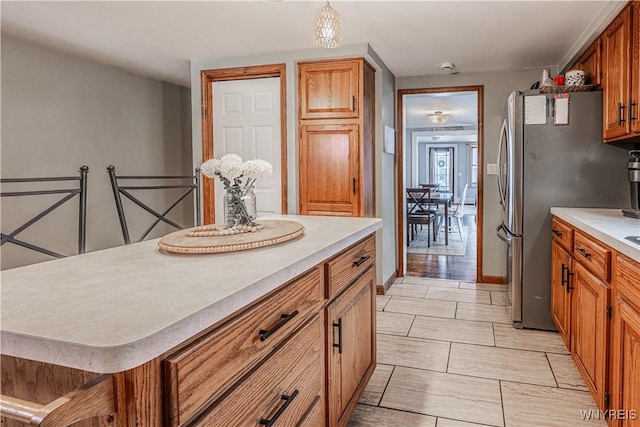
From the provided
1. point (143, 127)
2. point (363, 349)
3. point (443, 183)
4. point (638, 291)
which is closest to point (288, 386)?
point (363, 349)

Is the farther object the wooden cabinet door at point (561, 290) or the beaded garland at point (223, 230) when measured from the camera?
the wooden cabinet door at point (561, 290)

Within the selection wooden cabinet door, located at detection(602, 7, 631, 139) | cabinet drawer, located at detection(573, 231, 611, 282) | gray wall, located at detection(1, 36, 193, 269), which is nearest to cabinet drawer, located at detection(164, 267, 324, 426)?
cabinet drawer, located at detection(573, 231, 611, 282)

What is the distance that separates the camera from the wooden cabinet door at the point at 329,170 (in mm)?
3744

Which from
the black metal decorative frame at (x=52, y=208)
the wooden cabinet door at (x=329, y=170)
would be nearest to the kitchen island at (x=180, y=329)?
the black metal decorative frame at (x=52, y=208)

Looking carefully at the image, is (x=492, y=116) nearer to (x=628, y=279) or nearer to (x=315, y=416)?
(x=628, y=279)

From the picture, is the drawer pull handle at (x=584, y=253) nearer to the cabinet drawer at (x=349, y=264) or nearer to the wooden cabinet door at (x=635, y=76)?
the wooden cabinet door at (x=635, y=76)

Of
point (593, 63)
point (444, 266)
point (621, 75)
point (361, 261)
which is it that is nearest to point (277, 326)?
point (361, 261)

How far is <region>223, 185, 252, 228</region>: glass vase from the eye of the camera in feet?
5.95

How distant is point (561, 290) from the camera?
8.98 ft

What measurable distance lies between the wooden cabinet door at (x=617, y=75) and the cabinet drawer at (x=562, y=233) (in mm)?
604

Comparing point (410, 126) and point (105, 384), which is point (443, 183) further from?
point (105, 384)

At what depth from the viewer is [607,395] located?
1825mm

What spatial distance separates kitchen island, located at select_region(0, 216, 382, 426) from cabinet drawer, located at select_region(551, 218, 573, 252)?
Result: 162 cm

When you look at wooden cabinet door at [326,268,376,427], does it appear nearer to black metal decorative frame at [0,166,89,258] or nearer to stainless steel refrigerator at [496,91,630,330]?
stainless steel refrigerator at [496,91,630,330]
